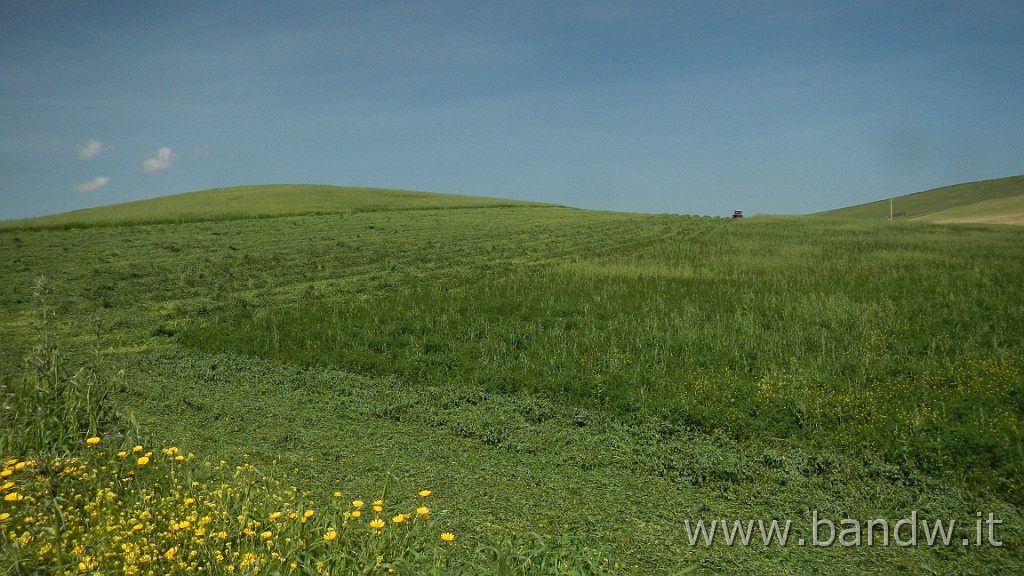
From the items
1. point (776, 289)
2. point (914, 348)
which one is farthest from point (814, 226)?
point (914, 348)

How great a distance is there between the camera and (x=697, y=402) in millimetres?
8367

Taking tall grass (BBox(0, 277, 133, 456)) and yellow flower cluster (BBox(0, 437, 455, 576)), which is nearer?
yellow flower cluster (BBox(0, 437, 455, 576))

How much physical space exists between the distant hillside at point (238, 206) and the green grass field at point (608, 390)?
2219 centimetres

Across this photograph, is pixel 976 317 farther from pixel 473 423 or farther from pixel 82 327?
pixel 82 327

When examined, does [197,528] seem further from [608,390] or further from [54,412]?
[608,390]

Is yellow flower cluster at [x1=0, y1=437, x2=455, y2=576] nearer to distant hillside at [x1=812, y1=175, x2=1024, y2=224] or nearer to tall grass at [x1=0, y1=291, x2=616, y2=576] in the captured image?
tall grass at [x1=0, y1=291, x2=616, y2=576]

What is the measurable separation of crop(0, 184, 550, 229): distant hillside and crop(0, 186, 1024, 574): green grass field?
22192mm

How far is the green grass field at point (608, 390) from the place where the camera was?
5965 millimetres

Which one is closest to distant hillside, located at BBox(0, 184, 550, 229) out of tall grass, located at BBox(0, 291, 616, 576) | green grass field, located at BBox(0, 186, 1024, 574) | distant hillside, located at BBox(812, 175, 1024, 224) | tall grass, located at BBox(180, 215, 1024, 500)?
green grass field, located at BBox(0, 186, 1024, 574)

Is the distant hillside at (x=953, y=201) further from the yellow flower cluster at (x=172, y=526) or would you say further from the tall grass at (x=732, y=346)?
the yellow flower cluster at (x=172, y=526)

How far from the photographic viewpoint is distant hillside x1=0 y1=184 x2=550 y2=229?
40562mm

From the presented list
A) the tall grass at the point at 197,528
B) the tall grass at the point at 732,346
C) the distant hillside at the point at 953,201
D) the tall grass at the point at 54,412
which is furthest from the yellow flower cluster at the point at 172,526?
the distant hillside at the point at 953,201

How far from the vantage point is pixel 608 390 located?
8953 millimetres

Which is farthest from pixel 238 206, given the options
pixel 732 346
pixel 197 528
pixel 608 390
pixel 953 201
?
pixel 953 201
